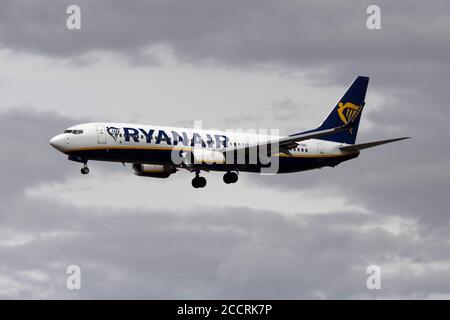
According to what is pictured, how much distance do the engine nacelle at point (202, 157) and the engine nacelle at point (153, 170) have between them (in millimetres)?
7599

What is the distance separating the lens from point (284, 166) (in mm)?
112125

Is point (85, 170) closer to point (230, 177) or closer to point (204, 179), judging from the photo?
point (204, 179)

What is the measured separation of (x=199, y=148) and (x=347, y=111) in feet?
76.0

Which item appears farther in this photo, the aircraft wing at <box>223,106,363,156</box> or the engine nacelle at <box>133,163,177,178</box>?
the engine nacelle at <box>133,163,177,178</box>

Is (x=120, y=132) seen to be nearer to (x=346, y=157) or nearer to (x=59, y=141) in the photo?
(x=59, y=141)

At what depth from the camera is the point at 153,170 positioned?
111 meters

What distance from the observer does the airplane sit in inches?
3959

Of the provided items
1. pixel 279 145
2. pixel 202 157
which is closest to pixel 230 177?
pixel 202 157

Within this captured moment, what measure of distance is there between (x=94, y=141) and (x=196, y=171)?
14015mm

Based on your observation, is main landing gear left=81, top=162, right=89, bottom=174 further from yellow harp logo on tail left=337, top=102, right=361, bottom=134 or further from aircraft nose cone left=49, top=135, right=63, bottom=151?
yellow harp logo on tail left=337, top=102, right=361, bottom=134

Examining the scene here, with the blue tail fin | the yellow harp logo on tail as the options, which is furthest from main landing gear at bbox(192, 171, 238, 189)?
the yellow harp logo on tail

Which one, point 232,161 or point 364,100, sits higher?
point 364,100

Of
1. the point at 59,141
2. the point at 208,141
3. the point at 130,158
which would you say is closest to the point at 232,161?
the point at 208,141

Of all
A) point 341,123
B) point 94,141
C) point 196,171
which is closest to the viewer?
point 94,141
